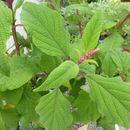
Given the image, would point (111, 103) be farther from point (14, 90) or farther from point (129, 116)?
point (14, 90)

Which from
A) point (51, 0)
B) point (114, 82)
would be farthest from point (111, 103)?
point (51, 0)

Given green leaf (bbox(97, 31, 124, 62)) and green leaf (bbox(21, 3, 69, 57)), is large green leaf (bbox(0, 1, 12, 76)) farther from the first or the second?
green leaf (bbox(97, 31, 124, 62))

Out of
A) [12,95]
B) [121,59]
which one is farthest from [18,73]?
[121,59]

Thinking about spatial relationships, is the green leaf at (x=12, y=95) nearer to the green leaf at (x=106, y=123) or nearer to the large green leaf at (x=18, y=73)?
the large green leaf at (x=18, y=73)

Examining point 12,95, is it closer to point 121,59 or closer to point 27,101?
point 27,101

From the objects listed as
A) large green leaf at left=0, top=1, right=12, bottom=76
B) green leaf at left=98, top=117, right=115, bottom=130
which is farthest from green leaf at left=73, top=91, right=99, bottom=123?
large green leaf at left=0, top=1, right=12, bottom=76

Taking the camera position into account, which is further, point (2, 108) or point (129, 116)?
point (2, 108)

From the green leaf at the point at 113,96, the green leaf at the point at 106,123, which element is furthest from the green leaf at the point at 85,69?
the green leaf at the point at 106,123
